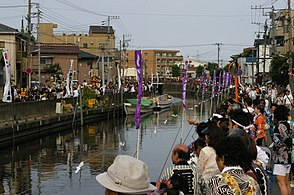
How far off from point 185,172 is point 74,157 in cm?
1559

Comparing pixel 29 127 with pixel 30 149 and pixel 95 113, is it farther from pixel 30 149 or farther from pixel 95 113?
pixel 95 113

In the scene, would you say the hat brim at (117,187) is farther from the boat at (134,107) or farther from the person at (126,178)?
the boat at (134,107)

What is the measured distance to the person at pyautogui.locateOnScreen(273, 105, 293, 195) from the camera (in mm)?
7375

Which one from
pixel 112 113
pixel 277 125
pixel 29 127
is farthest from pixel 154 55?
pixel 277 125

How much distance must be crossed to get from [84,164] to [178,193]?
13920mm

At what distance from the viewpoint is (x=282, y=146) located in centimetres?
740

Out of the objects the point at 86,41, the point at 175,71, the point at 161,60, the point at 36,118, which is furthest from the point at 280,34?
the point at 161,60

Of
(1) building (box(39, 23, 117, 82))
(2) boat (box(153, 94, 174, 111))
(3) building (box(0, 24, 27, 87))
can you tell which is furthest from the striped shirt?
(1) building (box(39, 23, 117, 82))

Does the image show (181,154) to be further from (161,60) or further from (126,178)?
(161,60)

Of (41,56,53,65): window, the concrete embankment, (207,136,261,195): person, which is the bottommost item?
the concrete embankment

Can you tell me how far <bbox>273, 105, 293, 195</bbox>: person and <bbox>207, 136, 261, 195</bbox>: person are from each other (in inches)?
142

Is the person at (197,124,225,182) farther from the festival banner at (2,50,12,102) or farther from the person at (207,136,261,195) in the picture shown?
the festival banner at (2,50,12,102)

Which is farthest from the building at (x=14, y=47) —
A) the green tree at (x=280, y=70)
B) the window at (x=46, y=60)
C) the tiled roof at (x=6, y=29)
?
the green tree at (x=280, y=70)

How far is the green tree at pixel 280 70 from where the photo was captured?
4336cm
